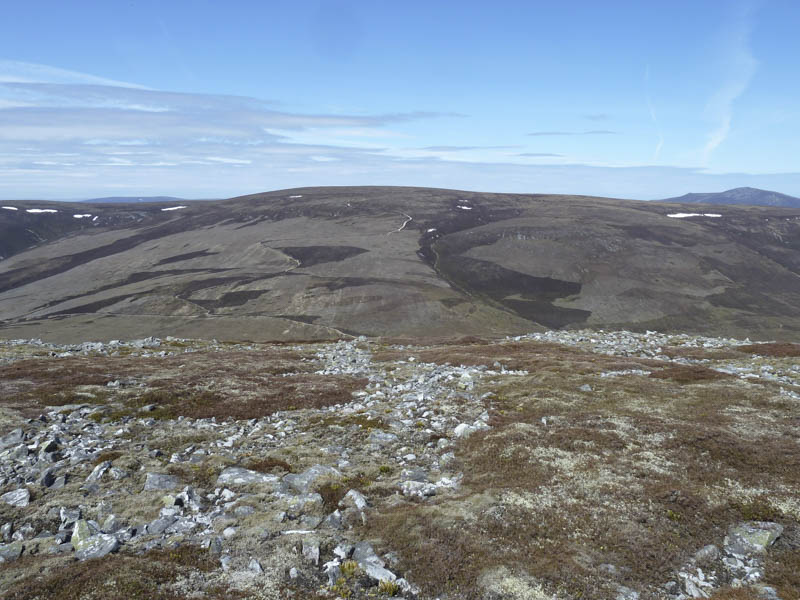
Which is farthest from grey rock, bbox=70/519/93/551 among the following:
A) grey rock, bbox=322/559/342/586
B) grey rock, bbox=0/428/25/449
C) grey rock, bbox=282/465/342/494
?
grey rock, bbox=0/428/25/449

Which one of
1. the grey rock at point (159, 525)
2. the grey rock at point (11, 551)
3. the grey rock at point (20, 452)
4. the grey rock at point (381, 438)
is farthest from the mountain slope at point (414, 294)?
the grey rock at point (11, 551)

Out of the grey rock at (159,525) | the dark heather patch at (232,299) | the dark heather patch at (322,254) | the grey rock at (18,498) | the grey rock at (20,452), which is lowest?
the dark heather patch at (232,299)

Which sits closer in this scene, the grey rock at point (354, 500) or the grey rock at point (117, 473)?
the grey rock at point (354, 500)

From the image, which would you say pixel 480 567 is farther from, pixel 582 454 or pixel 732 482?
pixel 732 482

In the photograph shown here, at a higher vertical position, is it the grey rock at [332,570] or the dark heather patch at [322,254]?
the grey rock at [332,570]

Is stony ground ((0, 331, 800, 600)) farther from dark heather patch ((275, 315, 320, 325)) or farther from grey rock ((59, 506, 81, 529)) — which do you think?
dark heather patch ((275, 315, 320, 325))

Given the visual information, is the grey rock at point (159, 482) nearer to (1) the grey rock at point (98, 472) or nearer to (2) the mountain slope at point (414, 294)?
(1) the grey rock at point (98, 472)

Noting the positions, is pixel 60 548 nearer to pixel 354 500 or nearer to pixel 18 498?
pixel 18 498
